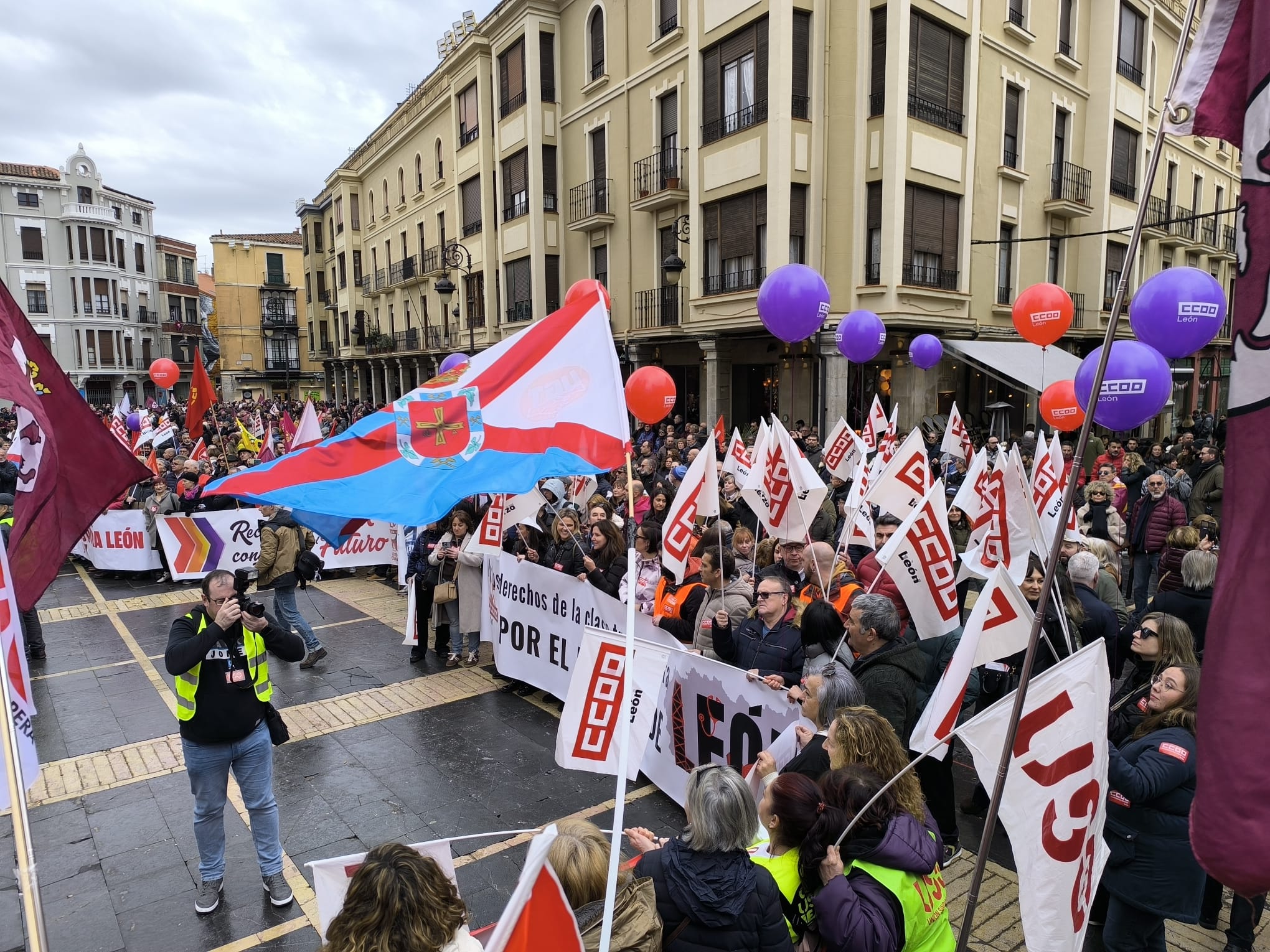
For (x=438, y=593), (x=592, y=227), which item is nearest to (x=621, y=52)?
(x=592, y=227)

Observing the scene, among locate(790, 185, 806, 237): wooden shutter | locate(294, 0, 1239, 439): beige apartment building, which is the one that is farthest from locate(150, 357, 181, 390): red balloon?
locate(790, 185, 806, 237): wooden shutter

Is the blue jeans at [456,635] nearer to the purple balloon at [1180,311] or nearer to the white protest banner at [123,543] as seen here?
the white protest banner at [123,543]

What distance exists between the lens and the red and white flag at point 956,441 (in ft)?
38.1

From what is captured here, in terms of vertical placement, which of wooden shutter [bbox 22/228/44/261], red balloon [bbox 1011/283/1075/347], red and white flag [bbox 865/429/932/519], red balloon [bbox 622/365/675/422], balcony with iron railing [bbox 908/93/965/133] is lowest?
red and white flag [bbox 865/429/932/519]

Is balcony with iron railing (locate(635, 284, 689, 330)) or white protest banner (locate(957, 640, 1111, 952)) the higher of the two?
balcony with iron railing (locate(635, 284, 689, 330))

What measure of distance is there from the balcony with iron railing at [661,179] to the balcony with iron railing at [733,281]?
2.71m

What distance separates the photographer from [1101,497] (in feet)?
30.8

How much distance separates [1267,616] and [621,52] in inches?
1010

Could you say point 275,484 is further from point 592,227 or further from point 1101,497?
point 592,227

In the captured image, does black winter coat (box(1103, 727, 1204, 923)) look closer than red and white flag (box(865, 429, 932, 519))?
Yes

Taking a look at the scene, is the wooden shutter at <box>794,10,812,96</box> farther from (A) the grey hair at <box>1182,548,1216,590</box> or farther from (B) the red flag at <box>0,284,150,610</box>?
(B) the red flag at <box>0,284,150,610</box>

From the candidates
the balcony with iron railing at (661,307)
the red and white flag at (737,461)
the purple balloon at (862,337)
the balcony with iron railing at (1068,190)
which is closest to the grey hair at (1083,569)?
the red and white flag at (737,461)

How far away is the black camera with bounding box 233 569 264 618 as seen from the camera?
14.5 ft

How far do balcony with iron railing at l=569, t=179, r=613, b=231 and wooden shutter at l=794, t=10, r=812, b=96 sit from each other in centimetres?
770
